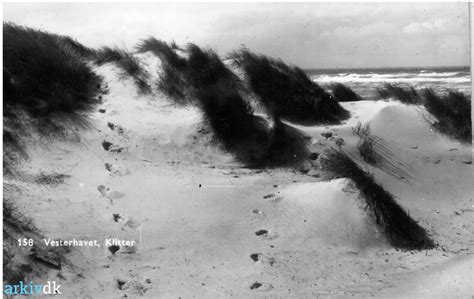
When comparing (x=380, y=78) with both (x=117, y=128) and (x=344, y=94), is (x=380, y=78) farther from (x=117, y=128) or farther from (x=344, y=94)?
(x=117, y=128)

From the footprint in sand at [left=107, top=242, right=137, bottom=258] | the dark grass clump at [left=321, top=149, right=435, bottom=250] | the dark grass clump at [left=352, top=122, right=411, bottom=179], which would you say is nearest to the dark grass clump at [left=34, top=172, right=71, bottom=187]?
the footprint in sand at [left=107, top=242, right=137, bottom=258]

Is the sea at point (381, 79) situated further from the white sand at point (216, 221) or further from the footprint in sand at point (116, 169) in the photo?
the footprint in sand at point (116, 169)

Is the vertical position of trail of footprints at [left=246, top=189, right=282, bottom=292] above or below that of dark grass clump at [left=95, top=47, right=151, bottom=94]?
below

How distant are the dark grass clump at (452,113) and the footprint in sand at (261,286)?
12.9 ft

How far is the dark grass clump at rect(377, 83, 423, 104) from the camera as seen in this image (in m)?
7.70

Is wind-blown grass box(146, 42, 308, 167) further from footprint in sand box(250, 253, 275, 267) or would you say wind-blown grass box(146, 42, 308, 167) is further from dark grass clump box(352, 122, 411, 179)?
footprint in sand box(250, 253, 275, 267)

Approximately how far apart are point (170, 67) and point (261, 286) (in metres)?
3.84

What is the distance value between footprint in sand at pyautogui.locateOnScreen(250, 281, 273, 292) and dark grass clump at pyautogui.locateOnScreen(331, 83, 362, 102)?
5.01 metres

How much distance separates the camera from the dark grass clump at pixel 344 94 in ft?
26.9

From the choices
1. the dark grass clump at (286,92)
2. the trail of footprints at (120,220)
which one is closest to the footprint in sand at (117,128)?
the trail of footprints at (120,220)

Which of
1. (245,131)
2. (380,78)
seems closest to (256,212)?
(245,131)

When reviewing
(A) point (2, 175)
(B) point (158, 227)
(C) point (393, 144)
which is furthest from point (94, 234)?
(C) point (393, 144)

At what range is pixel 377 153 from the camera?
19.6 feet

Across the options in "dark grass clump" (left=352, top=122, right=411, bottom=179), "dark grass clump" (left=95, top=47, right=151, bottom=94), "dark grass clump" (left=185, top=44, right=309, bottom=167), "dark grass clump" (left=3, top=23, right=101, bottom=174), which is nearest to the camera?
"dark grass clump" (left=3, top=23, right=101, bottom=174)
